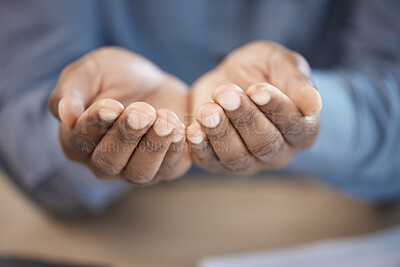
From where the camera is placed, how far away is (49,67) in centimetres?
30

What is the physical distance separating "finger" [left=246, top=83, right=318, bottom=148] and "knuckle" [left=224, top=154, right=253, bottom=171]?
25mm

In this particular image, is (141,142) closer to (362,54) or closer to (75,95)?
(75,95)

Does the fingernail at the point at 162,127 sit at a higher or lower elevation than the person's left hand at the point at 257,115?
lower

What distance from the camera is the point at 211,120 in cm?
18

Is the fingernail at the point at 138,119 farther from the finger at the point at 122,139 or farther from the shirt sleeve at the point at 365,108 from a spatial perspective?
the shirt sleeve at the point at 365,108

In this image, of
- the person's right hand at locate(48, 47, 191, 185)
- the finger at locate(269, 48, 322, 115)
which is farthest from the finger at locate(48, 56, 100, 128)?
the finger at locate(269, 48, 322, 115)

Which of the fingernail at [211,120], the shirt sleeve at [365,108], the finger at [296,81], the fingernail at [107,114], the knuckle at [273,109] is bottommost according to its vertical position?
the fingernail at [107,114]

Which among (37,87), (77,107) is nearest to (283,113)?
(77,107)

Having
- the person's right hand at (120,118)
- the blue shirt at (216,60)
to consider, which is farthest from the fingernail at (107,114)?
the blue shirt at (216,60)

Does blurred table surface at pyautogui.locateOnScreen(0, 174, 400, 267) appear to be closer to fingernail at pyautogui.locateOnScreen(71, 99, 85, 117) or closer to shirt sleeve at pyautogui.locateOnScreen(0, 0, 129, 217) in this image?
shirt sleeve at pyautogui.locateOnScreen(0, 0, 129, 217)

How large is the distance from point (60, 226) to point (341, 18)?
1.09ft

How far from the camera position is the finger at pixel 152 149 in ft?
0.59

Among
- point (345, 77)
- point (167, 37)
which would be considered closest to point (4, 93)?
point (167, 37)

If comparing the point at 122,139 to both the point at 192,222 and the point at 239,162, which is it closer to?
the point at 239,162
